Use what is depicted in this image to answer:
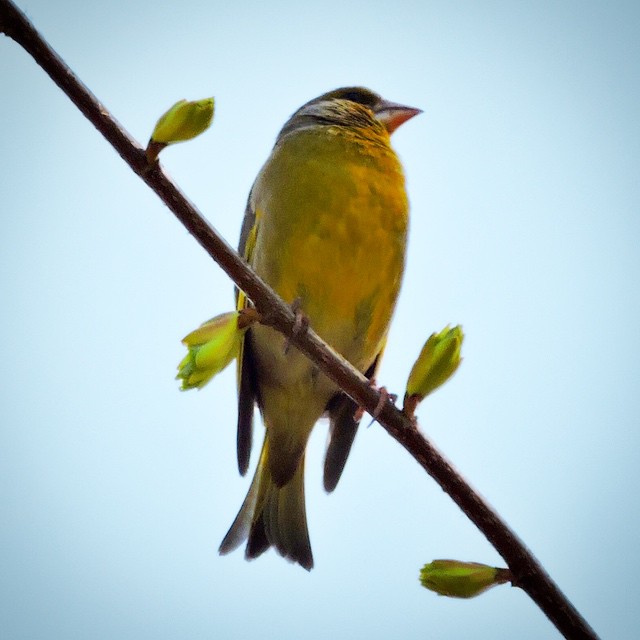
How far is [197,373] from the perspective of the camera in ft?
5.57

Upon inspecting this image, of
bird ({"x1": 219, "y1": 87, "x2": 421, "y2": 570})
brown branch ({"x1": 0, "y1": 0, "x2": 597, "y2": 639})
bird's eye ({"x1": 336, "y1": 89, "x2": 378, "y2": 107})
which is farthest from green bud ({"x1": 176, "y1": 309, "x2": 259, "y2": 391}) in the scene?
bird's eye ({"x1": 336, "y1": 89, "x2": 378, "y2": 107})

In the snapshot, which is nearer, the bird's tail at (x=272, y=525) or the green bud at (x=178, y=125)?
the green bud at (x=178, y=125)

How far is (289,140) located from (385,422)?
6.39ft

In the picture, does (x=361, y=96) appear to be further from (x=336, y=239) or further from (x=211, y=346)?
(x=211, y=346)

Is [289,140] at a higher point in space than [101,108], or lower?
higher

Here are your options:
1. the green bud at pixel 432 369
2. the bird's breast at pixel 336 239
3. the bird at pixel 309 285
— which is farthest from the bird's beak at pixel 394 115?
the green bud at pixel 432 369

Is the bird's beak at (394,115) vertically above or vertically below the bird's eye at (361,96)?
below

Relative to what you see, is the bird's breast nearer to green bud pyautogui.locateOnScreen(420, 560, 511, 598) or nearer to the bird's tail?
the bird's tail

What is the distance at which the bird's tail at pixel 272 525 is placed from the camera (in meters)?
2.72

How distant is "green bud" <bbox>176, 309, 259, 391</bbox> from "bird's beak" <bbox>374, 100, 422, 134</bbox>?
88.0 inches

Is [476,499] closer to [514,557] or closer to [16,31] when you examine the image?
[514,557]

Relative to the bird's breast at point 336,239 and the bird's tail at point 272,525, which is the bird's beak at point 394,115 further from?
the bird's tail at point 272,525

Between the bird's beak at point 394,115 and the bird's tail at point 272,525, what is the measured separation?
1881 mm

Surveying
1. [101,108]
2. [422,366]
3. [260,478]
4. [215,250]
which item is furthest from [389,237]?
[101,108]
